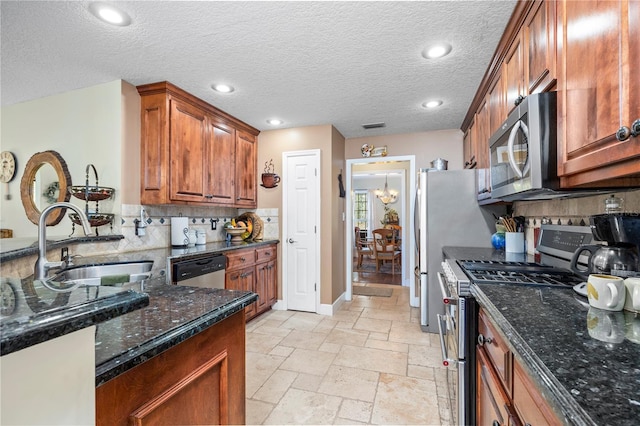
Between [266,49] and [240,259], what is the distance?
6.72 ft

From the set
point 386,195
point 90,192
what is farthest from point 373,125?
point 386,195

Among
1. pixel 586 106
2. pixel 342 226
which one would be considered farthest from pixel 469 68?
pixel 342 226

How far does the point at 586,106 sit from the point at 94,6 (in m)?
2.38

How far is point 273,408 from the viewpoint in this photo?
1942mm

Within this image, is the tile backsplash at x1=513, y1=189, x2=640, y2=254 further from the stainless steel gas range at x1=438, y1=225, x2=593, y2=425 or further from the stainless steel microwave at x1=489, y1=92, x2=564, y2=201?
the stainless steel microwave at x1=489, y1=92, x2=564, y2=201

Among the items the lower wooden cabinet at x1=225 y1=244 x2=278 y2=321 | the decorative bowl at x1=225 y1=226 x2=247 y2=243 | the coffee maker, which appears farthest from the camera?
the decorative bowl at x1=225 y1=226 x2=247 y2=243

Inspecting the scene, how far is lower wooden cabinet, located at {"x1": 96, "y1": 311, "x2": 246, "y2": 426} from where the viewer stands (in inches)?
27.5

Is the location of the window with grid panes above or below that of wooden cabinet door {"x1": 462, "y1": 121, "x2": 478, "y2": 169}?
below

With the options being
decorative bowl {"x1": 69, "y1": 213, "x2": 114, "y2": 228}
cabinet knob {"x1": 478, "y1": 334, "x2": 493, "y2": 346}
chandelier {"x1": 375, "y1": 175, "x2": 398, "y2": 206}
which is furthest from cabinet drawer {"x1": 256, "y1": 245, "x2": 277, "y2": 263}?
chandelier {"x1": 375, "y1": 175, "x2": 398, "y2": 206}

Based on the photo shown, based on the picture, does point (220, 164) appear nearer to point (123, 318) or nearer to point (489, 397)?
point (123, 318)

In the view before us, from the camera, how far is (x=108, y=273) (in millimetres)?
2148

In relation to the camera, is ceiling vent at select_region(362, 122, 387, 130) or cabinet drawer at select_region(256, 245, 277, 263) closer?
cabinet drawer at select_region(256, 245, 277, 263)

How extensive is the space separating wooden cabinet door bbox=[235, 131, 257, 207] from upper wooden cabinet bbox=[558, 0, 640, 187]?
10.4ft

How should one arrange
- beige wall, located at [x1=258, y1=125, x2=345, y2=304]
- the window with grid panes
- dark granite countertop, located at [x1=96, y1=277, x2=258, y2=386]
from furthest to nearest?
the window with grid panes
beige wall, located at [x1=258, y1=125, x2=345, y2=304]
dark granite countertop, located at [x1=96, y1=277, x2=258, y2=386]
